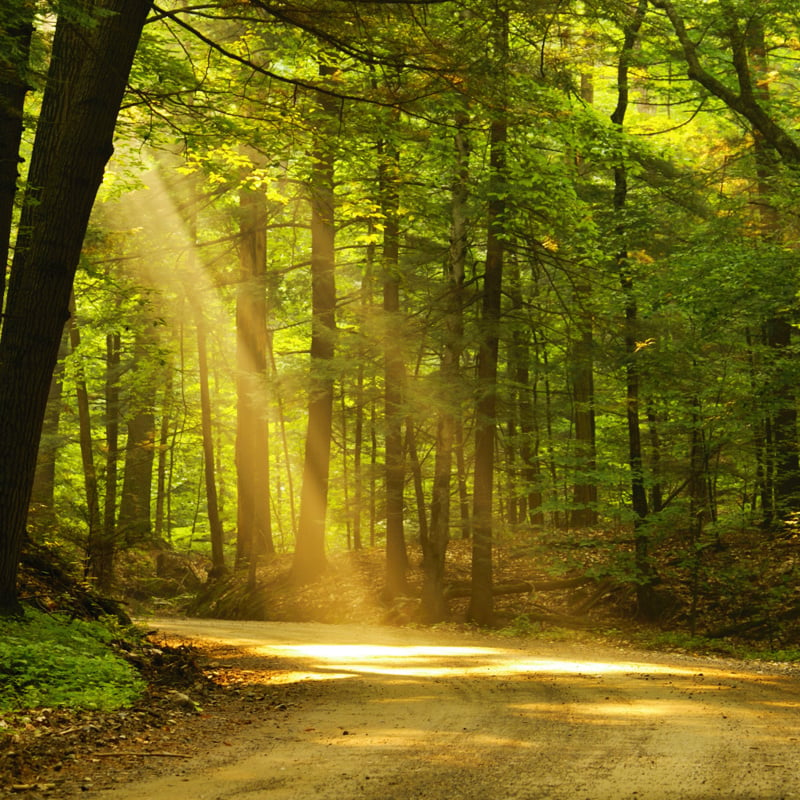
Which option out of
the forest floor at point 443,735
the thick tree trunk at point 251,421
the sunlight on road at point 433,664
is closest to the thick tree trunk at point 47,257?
the forest floor at point 443,735

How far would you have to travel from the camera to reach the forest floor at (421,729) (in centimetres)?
505

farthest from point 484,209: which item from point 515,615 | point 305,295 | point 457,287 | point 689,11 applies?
point 515,615

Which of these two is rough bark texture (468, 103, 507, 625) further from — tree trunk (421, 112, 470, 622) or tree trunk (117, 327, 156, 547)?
tree trunk (117, 327, 156, 547)

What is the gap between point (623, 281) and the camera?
17500 mm

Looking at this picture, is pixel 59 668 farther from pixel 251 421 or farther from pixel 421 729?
pixel 251 421

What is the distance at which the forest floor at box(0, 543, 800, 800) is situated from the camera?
5.05 m

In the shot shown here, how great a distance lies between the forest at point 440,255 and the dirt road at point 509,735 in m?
3.75

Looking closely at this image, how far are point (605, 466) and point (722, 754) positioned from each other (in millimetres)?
12711

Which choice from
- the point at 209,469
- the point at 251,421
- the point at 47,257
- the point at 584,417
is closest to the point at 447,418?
the point at 584,417

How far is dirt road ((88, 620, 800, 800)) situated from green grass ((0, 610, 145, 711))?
1.40 meters

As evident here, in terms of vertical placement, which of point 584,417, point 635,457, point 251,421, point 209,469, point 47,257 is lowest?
point 635,457

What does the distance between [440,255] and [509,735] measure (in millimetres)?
13263

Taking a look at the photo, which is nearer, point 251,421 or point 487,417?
point 487,417

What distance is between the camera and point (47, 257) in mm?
8664
